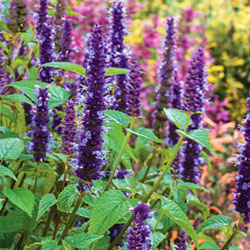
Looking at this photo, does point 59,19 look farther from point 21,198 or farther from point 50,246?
point 50,246

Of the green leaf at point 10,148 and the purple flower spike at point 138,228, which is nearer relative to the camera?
the purple flower spike at point 138,228

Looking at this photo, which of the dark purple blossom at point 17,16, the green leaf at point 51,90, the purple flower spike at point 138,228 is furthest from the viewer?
the dark purple blossom at point 17,16

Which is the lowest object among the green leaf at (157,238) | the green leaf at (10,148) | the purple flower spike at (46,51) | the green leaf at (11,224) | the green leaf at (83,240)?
the green leaf at (11,224)

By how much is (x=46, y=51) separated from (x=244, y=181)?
4.83 feet

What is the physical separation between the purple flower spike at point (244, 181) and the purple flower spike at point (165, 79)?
1040 millimetres

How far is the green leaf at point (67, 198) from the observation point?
207 cm

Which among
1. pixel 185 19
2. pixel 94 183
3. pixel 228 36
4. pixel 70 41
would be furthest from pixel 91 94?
pixel 228 36

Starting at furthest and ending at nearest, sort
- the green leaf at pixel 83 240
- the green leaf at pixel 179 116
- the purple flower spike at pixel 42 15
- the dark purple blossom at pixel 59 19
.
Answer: the dark purple blossom at pixel 59 19 < the purple flower spike at pixel 42 15 < the green leaf at pixel 179 116 < the green leaf at pixel 83 240

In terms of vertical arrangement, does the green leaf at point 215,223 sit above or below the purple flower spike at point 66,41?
below

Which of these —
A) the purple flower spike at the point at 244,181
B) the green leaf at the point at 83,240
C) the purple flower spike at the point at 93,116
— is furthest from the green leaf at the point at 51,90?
the purple flower spike at the point at 244,181

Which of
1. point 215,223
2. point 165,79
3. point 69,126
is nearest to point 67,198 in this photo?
point 69,126

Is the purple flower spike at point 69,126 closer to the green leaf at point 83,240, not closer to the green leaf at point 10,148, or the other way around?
the green leaf at point 10,148

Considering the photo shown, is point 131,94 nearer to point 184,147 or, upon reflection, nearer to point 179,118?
point 179,118

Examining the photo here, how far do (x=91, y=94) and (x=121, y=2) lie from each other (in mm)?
1406
